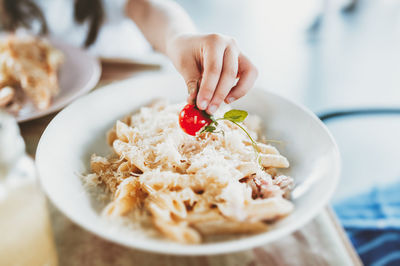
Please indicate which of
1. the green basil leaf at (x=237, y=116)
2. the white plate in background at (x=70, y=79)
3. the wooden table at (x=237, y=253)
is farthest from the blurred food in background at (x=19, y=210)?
the green basil leaf at (x=237, y=116)

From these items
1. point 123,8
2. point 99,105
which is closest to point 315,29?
point 123,8

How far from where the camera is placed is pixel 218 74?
0.77 metres

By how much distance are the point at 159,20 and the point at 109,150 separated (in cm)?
78

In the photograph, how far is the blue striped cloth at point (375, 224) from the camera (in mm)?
1145

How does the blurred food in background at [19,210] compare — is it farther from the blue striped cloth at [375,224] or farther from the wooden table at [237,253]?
the blue striped cloth at [375,224]

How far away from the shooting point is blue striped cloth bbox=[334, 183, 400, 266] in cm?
114

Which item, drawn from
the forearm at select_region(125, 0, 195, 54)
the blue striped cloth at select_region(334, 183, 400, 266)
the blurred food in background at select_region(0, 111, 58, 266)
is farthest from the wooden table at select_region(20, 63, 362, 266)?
the forearm at select_region(125, 0, 195, 54)

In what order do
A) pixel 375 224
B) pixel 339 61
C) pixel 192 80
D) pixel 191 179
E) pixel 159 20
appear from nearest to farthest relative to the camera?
pixel 191 179 < pixel 192 80 < pixel 375 224 < pixel 159 20 < pixel 339 61

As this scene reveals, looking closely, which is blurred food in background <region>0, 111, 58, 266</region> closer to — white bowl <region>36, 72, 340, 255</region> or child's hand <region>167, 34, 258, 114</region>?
white bowl <region>36, 72, 340, 255</region>

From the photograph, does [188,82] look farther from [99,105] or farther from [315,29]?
[315,29]

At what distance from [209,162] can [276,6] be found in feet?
13.4

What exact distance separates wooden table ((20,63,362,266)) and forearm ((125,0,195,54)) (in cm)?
74

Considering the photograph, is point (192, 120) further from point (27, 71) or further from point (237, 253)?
point (27, 71)

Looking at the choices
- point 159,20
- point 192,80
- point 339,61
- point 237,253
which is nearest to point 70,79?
point 159,20
